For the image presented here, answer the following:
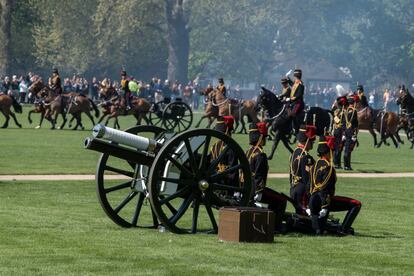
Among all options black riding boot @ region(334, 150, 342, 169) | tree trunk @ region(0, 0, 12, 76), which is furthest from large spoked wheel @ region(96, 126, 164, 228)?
tree trunk @ region(0, 0, 12, 76)

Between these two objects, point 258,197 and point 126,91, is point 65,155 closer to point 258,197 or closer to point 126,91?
point 258,197

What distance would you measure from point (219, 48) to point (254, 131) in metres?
95.3

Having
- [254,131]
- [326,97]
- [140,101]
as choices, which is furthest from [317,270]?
[326,97]

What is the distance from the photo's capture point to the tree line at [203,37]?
3433 inches

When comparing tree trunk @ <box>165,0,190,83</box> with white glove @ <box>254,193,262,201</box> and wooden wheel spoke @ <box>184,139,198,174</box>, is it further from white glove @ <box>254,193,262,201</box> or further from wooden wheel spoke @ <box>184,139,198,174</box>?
wooden wheel spoke @ <box>184,139,198,174</box>

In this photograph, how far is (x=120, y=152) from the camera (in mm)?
14305

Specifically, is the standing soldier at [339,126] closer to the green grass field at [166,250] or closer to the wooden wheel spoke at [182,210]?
the green grass field at [166,250]

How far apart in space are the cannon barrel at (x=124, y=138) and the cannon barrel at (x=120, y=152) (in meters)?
0.08

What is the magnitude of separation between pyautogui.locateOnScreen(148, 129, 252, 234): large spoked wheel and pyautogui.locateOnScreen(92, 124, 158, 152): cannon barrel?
317mm

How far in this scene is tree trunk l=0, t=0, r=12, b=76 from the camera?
68062 mm

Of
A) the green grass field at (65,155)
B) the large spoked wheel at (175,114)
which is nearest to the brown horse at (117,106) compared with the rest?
the large spoked wheel at (175,114)

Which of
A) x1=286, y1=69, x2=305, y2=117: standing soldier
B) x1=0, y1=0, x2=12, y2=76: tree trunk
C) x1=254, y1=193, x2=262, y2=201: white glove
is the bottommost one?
x1=254, y1=193, x2=262, y2=201: white glove

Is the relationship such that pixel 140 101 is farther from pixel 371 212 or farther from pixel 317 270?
pixel 317 270

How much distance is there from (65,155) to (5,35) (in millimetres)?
39595
